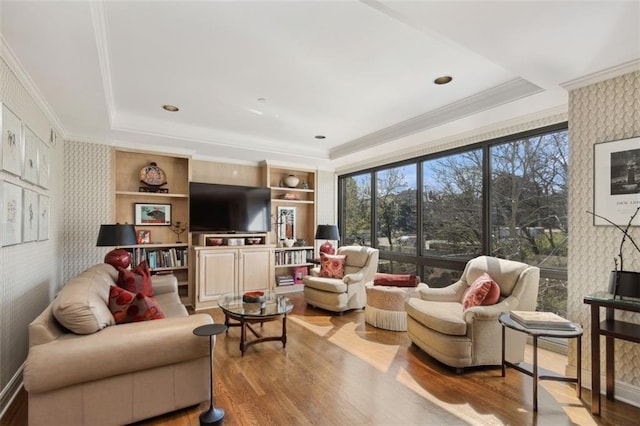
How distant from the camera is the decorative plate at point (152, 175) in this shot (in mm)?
4754

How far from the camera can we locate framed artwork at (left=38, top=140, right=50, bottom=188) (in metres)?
2.90

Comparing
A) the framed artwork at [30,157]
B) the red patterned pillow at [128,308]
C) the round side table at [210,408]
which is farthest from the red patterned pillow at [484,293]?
the framed artwork at [30,157]

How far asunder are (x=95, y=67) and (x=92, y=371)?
2068mm

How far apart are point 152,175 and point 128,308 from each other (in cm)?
306

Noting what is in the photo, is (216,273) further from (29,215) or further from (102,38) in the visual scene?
(102,38)

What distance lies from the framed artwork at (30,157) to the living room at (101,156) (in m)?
0.10

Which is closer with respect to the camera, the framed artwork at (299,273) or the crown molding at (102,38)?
the crown molding at (102,38)

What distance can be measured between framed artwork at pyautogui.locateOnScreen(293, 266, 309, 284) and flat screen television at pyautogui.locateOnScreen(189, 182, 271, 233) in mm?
990

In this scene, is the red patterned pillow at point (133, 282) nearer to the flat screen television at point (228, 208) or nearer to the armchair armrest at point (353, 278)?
the flat screen television at point (228, 208)

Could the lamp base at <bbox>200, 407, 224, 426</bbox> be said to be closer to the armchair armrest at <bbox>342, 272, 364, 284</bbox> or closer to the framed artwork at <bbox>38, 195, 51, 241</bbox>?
the framed artwork at <bbox>38, 195, 51, 241</bbox>

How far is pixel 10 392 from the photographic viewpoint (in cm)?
229

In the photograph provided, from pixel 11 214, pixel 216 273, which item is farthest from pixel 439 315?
pixel 11 214

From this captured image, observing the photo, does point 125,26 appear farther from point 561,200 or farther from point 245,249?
point 561,200

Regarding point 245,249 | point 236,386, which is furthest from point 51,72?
point 245,249
